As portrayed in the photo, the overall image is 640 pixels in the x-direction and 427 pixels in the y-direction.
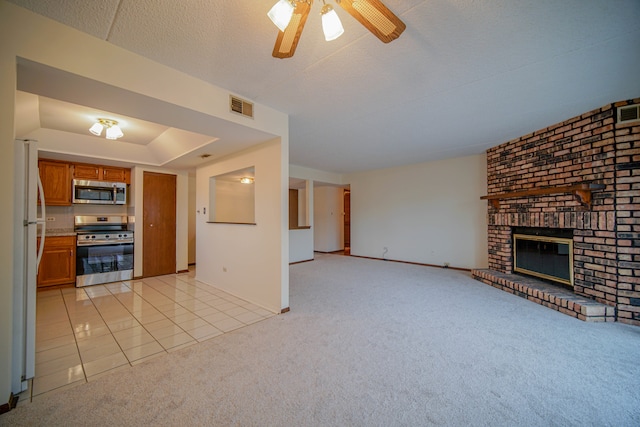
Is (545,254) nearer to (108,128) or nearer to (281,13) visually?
(281,13)

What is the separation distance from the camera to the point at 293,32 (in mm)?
1437

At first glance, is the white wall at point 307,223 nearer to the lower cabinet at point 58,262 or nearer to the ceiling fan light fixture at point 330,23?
the lower cabinet at point 58,262

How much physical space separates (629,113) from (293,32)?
148 inches

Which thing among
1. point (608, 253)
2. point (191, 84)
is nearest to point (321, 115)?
point (191, 84)

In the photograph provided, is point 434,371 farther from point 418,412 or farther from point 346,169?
point 346,169

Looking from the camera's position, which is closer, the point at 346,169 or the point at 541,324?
the point at 541,324

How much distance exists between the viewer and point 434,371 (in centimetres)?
192

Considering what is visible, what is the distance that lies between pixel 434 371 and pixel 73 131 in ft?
18.3

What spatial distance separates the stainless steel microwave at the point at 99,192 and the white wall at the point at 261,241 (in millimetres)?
2083

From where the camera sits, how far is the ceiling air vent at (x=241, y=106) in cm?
254

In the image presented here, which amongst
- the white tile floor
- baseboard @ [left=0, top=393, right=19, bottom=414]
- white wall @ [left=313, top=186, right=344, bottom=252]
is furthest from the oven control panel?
white wall @ [left=313, top=186, right=344, bottom=252]

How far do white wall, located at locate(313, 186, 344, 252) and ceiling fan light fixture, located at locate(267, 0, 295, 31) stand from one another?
686 cm

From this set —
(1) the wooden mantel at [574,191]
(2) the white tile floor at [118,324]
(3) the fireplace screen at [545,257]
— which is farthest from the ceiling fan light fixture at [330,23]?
(3) the fireplace screen at [545,257]

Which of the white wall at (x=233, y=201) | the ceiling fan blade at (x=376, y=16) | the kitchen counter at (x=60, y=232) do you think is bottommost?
the kitchen counter at (x=60, y=232)
